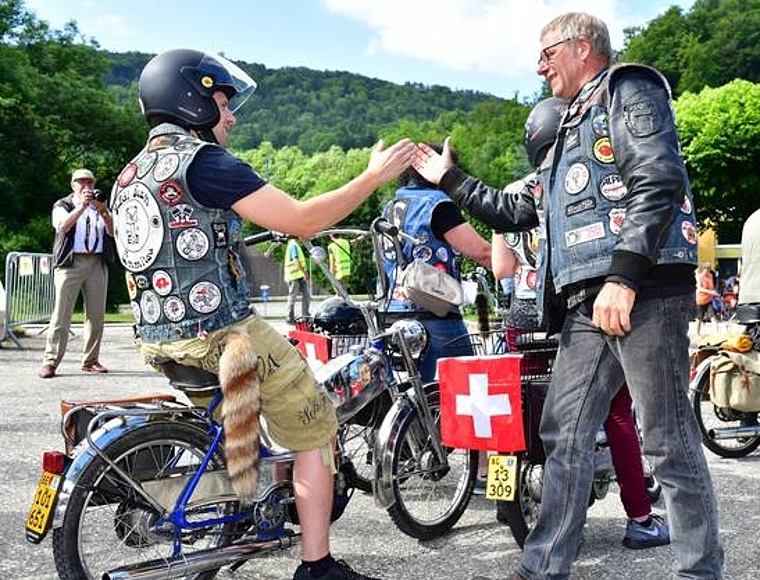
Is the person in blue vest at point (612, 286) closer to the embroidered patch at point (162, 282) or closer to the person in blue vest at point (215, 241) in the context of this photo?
the person in blue vest at point (215, 241)

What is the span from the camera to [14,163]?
37.2m

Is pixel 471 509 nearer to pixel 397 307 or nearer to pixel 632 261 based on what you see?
pixel 397 307

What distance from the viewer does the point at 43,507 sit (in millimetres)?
3123

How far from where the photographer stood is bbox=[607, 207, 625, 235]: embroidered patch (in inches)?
123

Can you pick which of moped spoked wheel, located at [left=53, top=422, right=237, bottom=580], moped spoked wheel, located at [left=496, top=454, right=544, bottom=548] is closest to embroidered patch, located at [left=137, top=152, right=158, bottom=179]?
moped spoked wheel, located at [left=53, top=422, right=237, bottom=580]

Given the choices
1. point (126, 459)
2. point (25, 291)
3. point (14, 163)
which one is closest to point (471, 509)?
point (126, 459)

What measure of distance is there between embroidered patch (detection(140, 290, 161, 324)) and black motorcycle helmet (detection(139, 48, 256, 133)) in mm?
599

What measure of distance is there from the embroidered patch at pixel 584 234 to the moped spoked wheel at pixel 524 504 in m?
1.07

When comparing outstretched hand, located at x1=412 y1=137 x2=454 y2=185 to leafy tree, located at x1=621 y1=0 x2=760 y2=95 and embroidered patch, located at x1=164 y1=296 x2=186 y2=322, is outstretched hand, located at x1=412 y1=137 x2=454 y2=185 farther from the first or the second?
leafy tree, located at x1=621 y1=0 x2=760 y2=95

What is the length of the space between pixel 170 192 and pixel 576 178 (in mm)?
1342

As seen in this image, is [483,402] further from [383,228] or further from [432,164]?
[432,164]

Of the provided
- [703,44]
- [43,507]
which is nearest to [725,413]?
[43,507]

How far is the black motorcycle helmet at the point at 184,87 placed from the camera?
330cm

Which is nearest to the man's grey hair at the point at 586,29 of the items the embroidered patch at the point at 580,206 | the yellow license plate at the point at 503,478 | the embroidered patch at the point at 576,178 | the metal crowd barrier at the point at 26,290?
the embroidered patch at the point at 576,178
